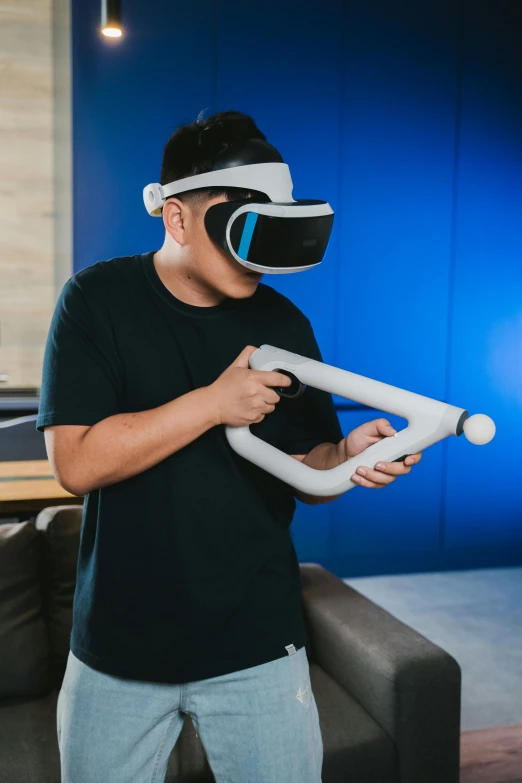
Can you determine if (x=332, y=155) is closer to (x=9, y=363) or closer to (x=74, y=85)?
(x=74, y=85)

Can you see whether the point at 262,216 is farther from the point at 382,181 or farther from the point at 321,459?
the point at 382,181

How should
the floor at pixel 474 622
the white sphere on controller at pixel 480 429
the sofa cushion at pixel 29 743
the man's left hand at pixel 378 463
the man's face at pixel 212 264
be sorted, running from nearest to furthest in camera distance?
the white sphere on controller at pixel 480 429
the man's left hand at pixel 378 463
the man's face at pixel 212 264
the sofa cushion at pixel 29 743
the floor at pixel 474 622

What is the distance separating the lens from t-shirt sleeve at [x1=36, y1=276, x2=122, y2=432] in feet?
3.43

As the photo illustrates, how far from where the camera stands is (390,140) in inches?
161

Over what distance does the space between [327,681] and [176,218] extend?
1320 mm

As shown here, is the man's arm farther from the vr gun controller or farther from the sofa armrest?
the sofa armrest

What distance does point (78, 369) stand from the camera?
1.06 metres

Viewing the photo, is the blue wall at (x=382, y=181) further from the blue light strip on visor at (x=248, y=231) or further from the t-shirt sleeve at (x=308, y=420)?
the blue light strip on visor at (x=248, y=231)

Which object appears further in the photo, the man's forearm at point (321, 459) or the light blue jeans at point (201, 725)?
the man's forearm at point (321, 459)

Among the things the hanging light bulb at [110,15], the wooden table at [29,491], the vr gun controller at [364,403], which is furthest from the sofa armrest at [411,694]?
the hanging light bulb at [110,15]

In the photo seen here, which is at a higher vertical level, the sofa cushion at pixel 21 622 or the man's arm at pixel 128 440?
the man's arm at pixel 128 440

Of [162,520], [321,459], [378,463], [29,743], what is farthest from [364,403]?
[29,743]

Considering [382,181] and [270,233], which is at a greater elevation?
[382,181]

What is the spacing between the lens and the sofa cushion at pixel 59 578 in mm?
1906
